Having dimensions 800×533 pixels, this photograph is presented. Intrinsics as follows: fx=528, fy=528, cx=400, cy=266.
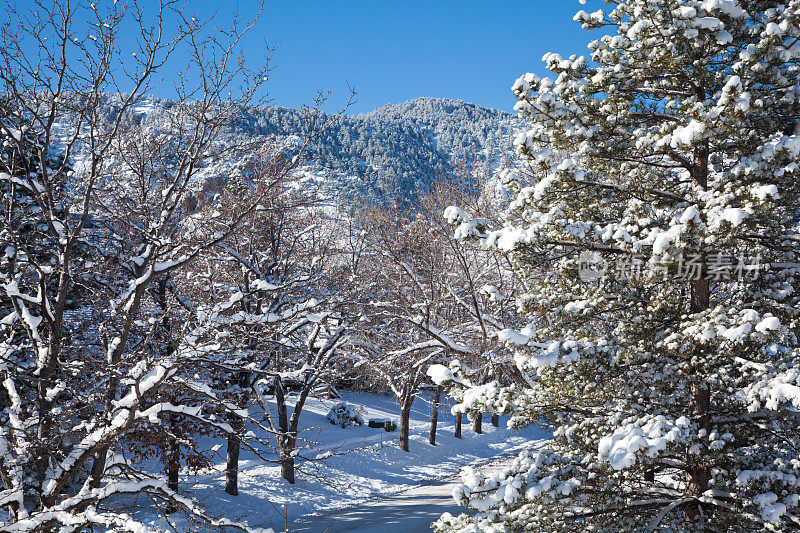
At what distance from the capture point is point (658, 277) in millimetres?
5871

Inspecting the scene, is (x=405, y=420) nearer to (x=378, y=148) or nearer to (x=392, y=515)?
(x=392, y=515)

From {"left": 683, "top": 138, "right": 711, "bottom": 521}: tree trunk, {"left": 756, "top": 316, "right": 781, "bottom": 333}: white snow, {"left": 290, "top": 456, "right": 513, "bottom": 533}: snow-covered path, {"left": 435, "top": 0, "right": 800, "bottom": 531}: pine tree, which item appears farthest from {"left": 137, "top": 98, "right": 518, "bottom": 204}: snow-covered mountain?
{"left": 756, "top": 316, "right": 781, "bottom": 333}: white snow

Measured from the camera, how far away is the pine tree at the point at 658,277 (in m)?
5.58

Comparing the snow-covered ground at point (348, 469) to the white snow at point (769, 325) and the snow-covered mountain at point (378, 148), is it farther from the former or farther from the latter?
the snow-covered mountain at point (378, 148)

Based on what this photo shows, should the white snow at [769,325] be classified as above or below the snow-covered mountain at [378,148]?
below

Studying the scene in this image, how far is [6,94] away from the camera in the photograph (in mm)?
6039

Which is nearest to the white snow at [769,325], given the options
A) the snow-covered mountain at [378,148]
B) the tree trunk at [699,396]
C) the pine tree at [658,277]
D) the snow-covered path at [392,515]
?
the pine tree at [658,277]

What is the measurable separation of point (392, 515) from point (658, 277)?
11842 millimetres

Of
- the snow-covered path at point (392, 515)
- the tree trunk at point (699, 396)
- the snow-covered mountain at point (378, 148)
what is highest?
the snow-covered mountain at point (378, 148)

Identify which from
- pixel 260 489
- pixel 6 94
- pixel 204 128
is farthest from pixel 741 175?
pixel 260 489

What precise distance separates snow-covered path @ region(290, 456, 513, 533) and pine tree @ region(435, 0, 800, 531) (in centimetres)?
780

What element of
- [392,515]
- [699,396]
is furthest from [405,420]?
[699,396]

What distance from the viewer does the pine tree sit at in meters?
5.58

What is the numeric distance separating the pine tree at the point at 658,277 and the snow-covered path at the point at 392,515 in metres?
7.80
